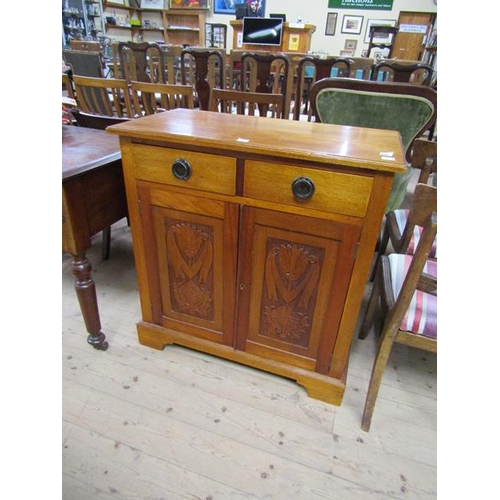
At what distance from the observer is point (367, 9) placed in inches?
232

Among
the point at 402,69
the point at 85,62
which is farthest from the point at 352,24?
the point at 85,62

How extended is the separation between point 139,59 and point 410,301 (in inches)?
118

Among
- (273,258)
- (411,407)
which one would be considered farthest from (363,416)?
(273,258)

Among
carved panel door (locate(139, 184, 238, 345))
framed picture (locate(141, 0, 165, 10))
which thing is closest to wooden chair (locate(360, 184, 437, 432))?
carved panel door (locate(139, 184, 238, 345))

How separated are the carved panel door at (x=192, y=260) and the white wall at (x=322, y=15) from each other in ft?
22.4

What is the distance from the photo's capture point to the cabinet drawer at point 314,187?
81 cm

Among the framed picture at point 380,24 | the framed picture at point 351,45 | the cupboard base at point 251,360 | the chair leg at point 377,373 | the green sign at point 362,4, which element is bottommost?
the cupboard base at point 251,360

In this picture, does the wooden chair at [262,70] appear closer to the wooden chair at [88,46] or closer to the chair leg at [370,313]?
the chair leg at [370,313]

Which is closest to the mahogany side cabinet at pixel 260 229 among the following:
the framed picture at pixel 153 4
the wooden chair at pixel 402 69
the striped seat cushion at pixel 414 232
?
the striped seat cushion at pixel 414 232

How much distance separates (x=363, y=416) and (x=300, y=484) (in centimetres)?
30

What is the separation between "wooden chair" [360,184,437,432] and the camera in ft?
2.46

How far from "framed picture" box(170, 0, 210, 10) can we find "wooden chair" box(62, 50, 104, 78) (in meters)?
4.50

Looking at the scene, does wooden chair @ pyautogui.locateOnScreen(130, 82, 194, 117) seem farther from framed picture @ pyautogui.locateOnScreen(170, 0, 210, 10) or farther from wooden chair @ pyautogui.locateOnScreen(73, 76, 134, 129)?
framed picture @ pyautogui.locateOnScreen(170, 0, 210, 10)
